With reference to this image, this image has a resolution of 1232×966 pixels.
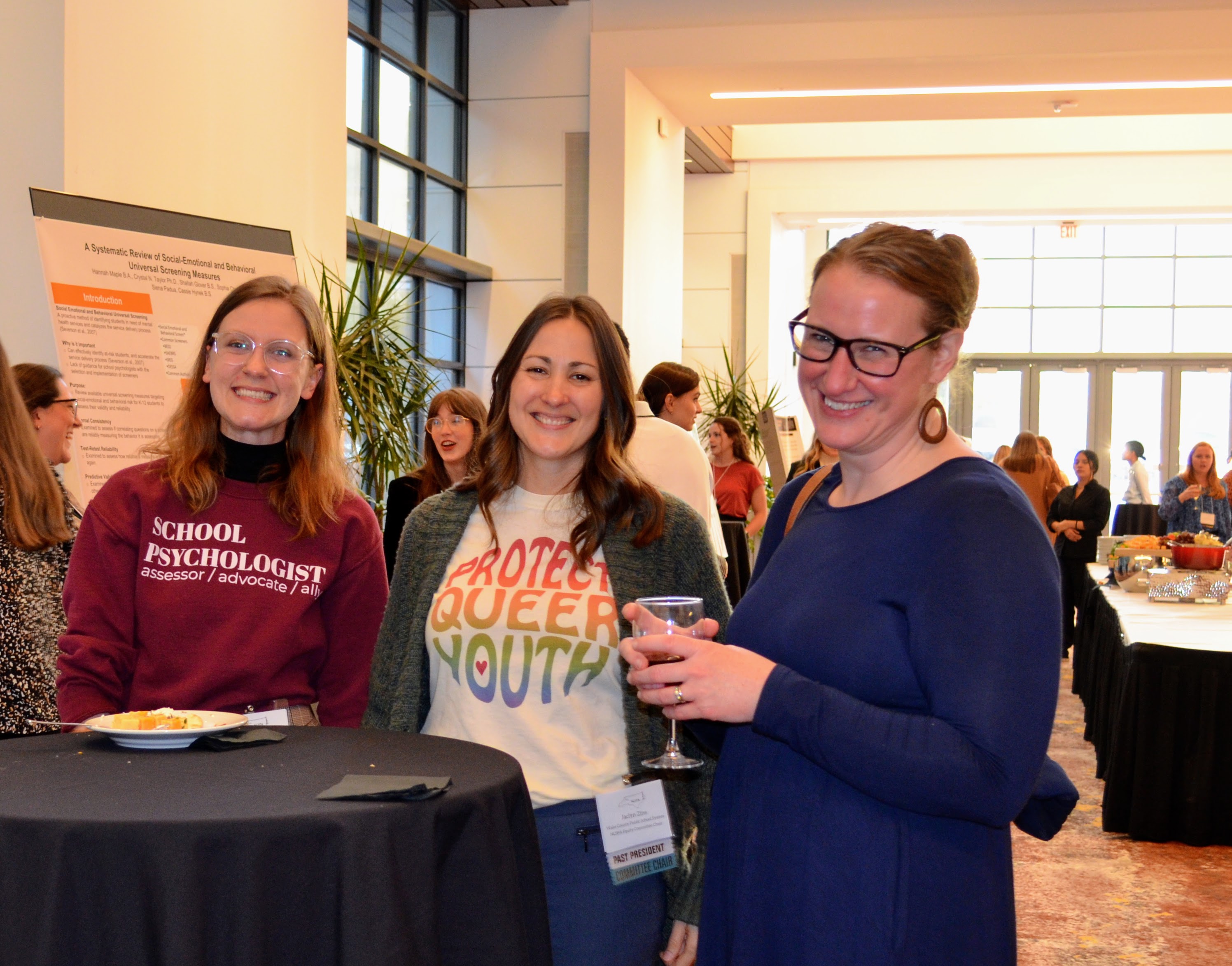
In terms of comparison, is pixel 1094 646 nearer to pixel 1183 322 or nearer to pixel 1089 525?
pixel 1089 525

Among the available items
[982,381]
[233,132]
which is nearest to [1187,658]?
[233,132]

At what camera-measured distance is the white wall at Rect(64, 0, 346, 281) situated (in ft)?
14.6

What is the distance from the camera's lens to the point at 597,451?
2.03 metres

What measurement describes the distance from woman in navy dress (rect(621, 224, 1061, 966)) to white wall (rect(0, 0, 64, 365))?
351 centimetres

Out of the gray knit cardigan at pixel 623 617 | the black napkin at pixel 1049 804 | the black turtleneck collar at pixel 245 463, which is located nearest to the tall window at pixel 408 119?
the black turtleneck collar at pixel 245 463

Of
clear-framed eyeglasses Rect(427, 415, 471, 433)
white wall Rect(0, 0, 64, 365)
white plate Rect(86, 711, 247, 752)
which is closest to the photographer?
white plate Rect(86, 711, 247, 752)

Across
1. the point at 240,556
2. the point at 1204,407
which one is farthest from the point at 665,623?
the point at 1204,407

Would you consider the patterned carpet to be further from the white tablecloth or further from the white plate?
the white plate

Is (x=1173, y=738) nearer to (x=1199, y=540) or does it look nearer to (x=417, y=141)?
(x=1199, y=540)

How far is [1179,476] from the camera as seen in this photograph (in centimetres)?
892

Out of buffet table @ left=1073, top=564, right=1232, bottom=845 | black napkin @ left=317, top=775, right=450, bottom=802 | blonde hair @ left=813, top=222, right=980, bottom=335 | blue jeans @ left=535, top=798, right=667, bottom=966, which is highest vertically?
blonde hair @ left=813, top=222, right=980, bottom=335

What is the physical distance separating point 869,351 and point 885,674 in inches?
14.4

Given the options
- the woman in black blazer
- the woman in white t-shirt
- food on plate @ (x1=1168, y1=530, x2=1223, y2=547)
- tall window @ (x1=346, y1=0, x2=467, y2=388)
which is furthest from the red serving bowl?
the woman in white t-shirt

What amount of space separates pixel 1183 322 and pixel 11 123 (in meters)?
16.2
